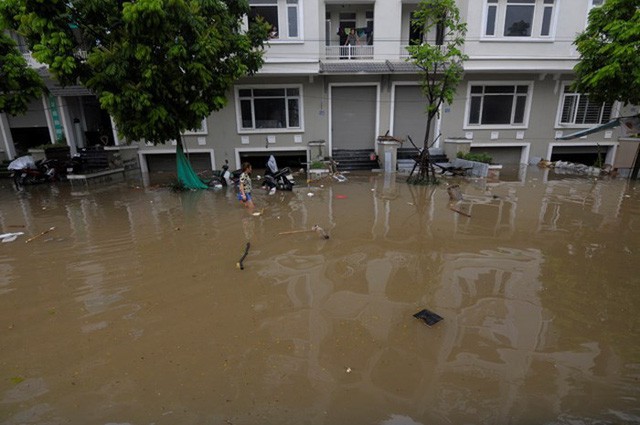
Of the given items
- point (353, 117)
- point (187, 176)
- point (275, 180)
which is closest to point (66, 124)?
point (187, 176)

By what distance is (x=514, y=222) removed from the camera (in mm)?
7641

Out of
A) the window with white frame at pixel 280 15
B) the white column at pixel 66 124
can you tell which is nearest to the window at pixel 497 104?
the window with white frame at pixel 280 15

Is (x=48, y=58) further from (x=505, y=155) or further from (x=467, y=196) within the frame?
(x=505, y=155)

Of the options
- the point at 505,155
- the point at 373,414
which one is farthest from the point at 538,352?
the point at 505,155

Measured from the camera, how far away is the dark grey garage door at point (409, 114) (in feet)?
52.4

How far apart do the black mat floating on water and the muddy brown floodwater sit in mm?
88

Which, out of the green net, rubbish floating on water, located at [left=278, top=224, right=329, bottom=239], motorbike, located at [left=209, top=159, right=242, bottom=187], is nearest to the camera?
rubbish floating on water, located at [left=278, top=224, right=329, bottom=239]

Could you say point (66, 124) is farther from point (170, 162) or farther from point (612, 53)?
point (612, 53)

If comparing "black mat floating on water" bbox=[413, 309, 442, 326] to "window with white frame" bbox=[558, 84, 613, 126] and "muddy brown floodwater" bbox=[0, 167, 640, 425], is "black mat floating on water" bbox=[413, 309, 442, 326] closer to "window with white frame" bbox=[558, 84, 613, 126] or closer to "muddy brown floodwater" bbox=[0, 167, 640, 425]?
"muddy brown floodwater" bbox=[0, 167, 640, 425]

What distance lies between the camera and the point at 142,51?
881 cm

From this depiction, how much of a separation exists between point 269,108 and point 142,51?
7350 millimetres

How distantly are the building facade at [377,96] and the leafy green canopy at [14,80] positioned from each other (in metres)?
3.91

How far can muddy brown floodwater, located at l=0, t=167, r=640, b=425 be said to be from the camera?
2965 mm

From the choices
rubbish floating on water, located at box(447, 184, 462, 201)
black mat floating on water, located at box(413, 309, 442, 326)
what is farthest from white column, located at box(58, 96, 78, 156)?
black mat floating on water, located at box(413, 309, 442, 326)
